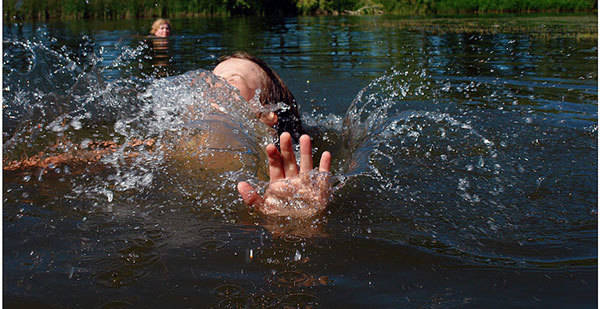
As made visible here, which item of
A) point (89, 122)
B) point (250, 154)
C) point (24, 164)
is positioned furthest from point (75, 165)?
point (89, 122)

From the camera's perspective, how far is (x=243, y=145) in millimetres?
3371

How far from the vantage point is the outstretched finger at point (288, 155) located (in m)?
2.46

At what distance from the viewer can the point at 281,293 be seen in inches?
72.0

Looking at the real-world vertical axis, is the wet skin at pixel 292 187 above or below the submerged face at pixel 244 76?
below

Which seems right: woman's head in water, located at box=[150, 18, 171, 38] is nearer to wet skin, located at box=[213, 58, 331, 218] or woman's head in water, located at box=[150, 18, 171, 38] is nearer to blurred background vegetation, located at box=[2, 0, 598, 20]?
blurred background vegetation, located at box=[2, 0, 598, 20]

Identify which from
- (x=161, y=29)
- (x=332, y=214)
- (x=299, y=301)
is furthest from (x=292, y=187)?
(x=161, y=29)

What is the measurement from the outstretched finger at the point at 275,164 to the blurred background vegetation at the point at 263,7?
1904 cm

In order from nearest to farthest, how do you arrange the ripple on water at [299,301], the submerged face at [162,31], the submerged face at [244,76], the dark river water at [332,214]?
the ripple on water at [299,301] → the dark river water at [332,214] → the submerged face at [244,76] → the submerged face at [162,31]

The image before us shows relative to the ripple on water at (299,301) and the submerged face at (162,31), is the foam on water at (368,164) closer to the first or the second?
the ripple on water at (299,301)

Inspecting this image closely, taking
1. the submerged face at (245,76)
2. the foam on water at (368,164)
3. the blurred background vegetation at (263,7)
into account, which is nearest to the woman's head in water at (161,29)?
Answer: the blurred background vegetation at (263,7)

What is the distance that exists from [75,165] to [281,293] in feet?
6.56

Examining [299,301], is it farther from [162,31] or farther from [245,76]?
[162,31]

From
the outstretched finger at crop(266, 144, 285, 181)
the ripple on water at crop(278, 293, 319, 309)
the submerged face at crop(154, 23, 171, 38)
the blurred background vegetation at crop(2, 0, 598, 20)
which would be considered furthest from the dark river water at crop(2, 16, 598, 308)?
the blurred background vegetation at crop(2, 0, 598, 20)

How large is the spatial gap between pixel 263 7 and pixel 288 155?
3159cm
